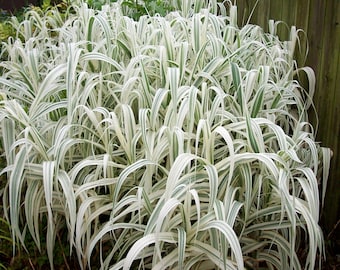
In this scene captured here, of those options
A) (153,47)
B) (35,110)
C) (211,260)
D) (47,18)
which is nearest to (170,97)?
(153,47)

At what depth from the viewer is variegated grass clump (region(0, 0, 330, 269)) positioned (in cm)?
154

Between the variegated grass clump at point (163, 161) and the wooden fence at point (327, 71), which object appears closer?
the variegated grass clump at point (163, 161)

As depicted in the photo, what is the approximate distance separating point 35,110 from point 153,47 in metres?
0.56

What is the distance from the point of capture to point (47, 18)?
3.15 meters

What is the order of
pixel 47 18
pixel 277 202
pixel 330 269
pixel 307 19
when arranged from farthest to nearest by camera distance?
pixel 47 18, pixel 307 19, pixel 330 269, pixel 277 202

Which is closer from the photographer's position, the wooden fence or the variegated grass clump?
the variegated grass clump

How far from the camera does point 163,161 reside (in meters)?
1.86

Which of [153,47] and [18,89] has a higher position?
[153,47]

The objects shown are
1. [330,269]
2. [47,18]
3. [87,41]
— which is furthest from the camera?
[47,18]

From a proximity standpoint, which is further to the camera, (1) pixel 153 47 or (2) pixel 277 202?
(1) pixel 153 47

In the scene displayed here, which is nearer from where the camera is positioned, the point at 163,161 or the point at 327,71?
the point at 163,161

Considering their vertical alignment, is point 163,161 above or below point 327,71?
below

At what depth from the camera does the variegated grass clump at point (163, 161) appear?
154 cm

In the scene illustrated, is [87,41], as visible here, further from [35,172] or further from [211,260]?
[211,260]
